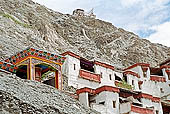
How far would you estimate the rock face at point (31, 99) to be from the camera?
1586 centimetres

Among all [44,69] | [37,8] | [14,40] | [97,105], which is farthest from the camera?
[37,8]

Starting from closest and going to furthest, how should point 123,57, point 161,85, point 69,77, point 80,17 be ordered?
point 69,77 → point 161,85 → point 123,57 → point 80,17

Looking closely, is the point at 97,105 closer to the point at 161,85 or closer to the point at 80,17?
the point at 161,85

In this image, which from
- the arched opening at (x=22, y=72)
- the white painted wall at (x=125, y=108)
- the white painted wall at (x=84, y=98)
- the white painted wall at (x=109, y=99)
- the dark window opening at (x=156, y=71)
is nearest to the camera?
the arched opening at (x=22, y=72)

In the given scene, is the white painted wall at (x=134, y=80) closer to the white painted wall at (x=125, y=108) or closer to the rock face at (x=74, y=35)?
the rock face at (x=74, y=35)

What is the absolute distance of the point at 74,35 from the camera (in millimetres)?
56594

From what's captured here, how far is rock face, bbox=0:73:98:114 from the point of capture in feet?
52.0

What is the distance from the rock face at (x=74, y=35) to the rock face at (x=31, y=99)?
18.5m

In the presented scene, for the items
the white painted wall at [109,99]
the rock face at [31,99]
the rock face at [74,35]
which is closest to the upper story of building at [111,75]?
the white painted wall at [109,99]

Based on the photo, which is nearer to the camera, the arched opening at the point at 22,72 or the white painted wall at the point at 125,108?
the arched opening at the point at 22,72

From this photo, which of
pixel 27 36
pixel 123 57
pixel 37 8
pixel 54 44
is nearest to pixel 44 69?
pixel 27 36

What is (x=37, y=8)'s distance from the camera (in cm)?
5969

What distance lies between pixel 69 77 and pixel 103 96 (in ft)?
14.3

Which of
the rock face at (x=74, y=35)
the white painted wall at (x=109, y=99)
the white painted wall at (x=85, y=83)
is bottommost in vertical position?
the white painted wall at (x=109, y=99)
